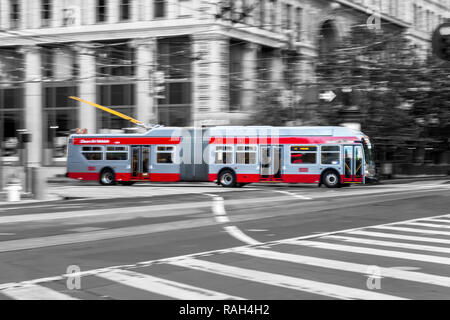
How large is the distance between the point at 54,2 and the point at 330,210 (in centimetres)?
3415

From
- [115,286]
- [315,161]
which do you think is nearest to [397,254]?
[115,286]

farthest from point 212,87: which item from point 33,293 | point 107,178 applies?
point 33,293

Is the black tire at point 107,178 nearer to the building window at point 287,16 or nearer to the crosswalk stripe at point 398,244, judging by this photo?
the building window at point 287,16

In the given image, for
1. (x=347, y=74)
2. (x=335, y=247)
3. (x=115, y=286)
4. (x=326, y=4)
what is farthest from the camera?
(x=326, y=4)

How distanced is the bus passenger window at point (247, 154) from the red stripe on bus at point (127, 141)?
345cm

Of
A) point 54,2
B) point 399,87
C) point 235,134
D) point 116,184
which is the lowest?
point 116,184

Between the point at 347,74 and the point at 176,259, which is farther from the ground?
the point at 347,74

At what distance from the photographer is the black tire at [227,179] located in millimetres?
34750

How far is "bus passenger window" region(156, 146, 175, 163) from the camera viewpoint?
35625 mm

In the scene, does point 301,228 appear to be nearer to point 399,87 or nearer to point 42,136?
point 399,87

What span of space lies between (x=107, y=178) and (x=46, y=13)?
1558 cm

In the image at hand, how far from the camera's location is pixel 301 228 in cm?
1369

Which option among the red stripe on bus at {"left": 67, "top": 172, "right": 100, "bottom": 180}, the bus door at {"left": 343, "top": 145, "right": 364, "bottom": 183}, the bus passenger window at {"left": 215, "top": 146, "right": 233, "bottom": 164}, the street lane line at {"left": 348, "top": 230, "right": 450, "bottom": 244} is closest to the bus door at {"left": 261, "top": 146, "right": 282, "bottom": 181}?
the bus passenger window at {"left": 215, "top": 146, "right": 233, "bottom": 164}

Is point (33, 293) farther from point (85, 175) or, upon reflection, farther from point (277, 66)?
point (277, 66)
